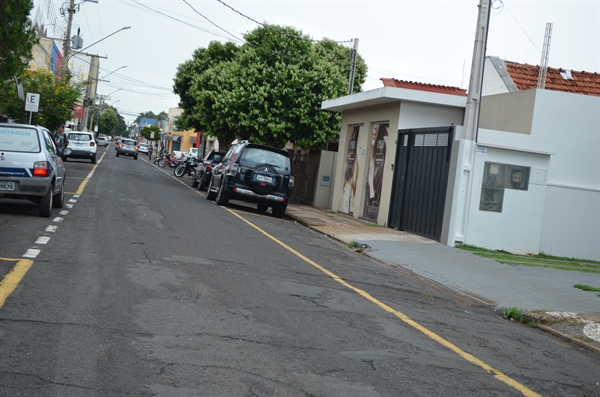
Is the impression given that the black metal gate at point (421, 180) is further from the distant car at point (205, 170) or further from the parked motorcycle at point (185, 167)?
the parked motorcycle at point (185, 167)

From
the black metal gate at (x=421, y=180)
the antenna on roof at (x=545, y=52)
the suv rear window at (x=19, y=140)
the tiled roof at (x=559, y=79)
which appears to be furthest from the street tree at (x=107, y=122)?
the suv rear window at (x=19, y=140)

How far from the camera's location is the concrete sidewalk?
10.4m

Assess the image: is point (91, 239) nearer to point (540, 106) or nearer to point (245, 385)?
point (245, 385)

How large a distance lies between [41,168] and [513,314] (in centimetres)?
868

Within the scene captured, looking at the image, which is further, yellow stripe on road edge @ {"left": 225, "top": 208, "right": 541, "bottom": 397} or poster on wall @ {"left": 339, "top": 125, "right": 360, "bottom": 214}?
poster on wall @ {"left": 339, "top": 125, "right": 360, "bottom": 214}

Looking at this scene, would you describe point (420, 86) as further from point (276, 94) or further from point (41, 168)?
point (41, 168)

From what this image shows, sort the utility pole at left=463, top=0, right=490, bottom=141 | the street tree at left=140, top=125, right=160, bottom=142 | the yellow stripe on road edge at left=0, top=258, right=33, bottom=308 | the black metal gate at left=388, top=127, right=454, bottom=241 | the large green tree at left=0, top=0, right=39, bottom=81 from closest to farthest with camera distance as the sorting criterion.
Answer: the yellow stripe on road edge at left=0, top=258, right=33, bottom=308 < the utility pole at left=463, top=0, right=490, bottom=141 < the black metal gate at left=388, top=127, right=454, bottom=241 < the large green tree at left=0, top=0, right=39, bottom=81 < the street tree at left=140, top=125, right=160, bottom=142

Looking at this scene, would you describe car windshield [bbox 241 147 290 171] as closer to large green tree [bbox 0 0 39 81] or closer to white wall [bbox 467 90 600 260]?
white wall [bbox 467 90 600 260]

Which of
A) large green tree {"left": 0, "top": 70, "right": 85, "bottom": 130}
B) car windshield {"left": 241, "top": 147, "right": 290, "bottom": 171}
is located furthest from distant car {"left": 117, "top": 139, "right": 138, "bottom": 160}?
car windshield {"left": 241, "top": 147, "right": 290, "bottom": 171}

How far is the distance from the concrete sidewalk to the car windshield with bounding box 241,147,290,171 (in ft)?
9.14

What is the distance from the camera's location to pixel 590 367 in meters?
7.21

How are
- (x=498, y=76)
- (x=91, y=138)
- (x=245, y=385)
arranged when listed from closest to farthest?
(x=245, y=385) < (x=498, y=76) < (x=91, y=138)

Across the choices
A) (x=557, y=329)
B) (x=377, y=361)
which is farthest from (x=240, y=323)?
(x=557, y=329)

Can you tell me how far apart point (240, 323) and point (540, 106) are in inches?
533
